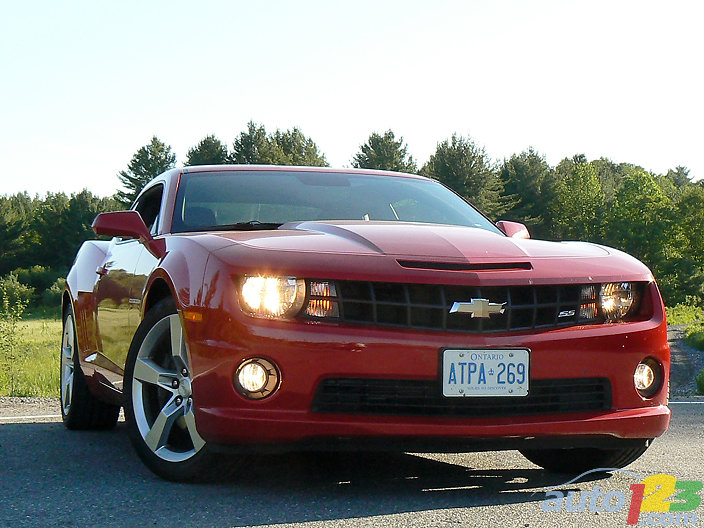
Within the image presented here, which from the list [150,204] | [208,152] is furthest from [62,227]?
[150,204]

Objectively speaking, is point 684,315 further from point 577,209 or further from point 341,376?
point 341,376

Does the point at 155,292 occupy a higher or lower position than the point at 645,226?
lower

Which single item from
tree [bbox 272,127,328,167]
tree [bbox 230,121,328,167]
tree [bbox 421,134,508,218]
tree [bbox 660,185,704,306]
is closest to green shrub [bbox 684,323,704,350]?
tree [bbox 660,185,704,306]

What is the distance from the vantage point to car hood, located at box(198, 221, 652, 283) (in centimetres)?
381

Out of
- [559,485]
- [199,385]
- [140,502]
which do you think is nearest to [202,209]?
[199,385]

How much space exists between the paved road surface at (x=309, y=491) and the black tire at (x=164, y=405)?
9 cm

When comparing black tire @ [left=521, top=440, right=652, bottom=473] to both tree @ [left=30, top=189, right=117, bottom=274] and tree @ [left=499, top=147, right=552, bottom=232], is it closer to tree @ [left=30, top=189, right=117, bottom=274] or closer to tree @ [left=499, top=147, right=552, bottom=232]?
tree @ [left=30, top=189, right=117, bottom=274]

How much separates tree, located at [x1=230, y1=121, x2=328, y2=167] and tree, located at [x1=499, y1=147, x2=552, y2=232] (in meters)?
18.9

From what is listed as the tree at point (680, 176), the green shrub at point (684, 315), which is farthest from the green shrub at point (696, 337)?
the tree at point (680, 176)

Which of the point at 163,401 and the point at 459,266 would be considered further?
the point at 163,401

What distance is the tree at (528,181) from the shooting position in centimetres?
9650

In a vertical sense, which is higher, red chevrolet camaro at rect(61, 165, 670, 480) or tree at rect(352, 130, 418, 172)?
tree at rect(352, 130, 418, 172)

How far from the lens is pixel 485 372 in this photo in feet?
12.3

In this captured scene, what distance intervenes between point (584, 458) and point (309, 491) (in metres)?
1.39
